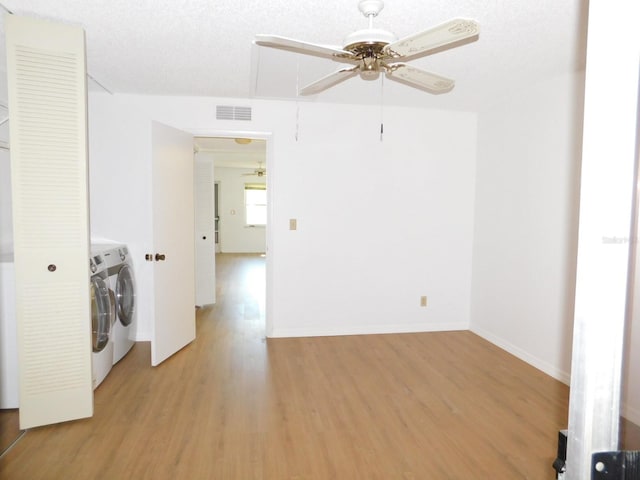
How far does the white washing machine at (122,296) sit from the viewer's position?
130 inches

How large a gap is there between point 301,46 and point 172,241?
2257 mm

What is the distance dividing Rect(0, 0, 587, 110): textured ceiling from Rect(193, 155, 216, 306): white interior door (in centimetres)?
174

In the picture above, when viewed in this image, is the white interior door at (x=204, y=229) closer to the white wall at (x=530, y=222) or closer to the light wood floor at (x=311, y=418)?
the light wood floor at (x=311, y=418)

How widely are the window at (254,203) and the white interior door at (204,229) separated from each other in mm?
5953

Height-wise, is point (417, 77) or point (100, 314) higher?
point (417, 77)

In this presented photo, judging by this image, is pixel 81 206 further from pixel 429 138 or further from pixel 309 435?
pixel 429 138

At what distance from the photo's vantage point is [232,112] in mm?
3914

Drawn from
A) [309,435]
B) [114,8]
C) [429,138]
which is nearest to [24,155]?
[114,8]

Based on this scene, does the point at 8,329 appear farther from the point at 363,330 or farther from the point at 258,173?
the point at 258,173

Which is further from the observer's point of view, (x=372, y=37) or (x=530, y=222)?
(x=530, y=222)

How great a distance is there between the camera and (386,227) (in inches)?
168

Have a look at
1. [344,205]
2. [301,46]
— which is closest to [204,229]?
[344,205]

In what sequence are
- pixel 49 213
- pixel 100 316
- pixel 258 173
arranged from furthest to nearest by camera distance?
1. pixel 258 173
2. pixel 100 316
3. pixel 49 213

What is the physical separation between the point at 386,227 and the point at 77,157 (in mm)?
2857
